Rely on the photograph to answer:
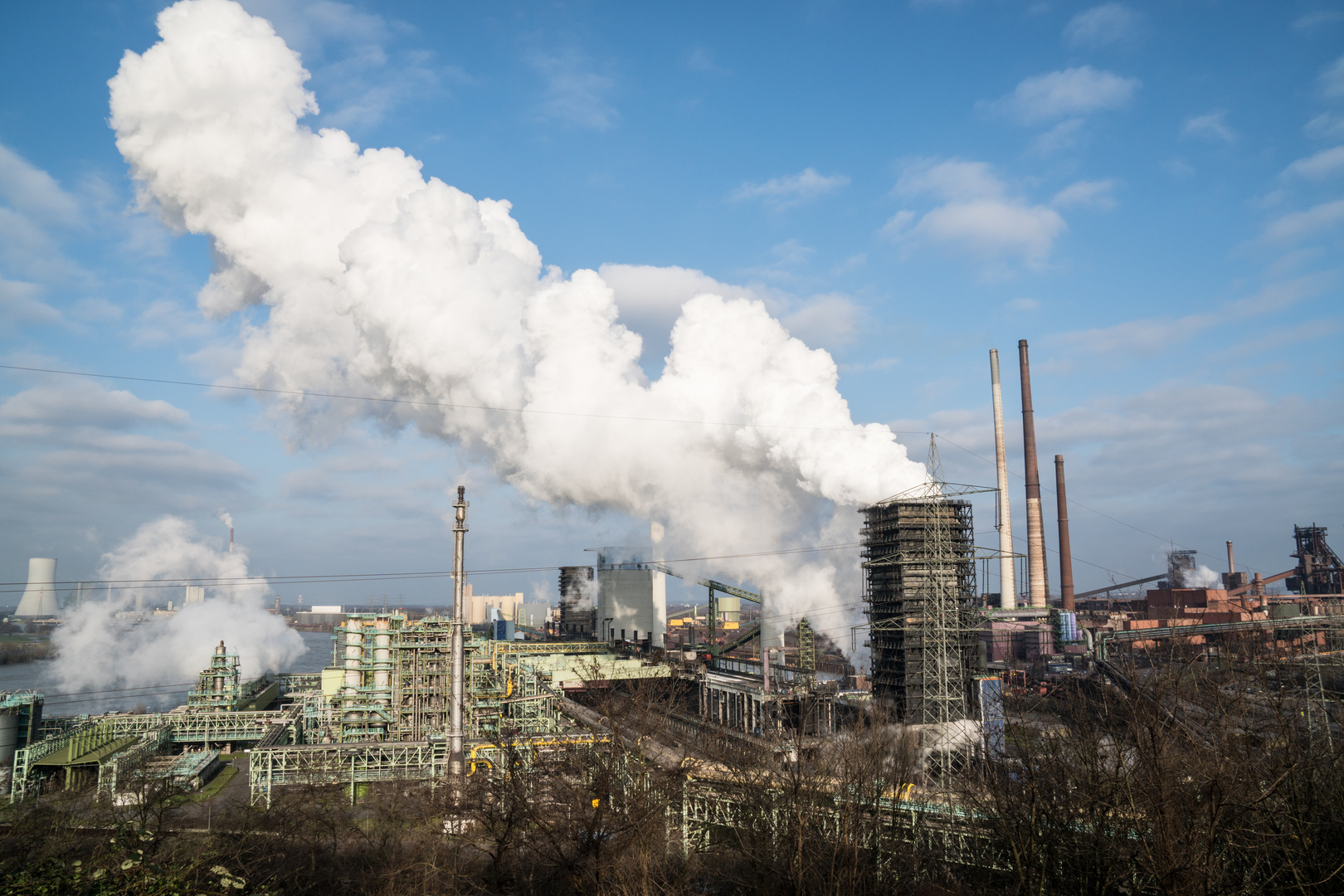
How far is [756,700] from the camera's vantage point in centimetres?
4038

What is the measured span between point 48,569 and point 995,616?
114060 mm

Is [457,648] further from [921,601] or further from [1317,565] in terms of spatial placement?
[1317,565]

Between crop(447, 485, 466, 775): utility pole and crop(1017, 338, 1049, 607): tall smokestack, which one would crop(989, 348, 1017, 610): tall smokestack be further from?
crop(447, 485, 466, 775): utility pole

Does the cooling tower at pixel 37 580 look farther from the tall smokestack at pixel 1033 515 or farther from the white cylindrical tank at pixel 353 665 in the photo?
the tall smokestack at pixel 1033 515

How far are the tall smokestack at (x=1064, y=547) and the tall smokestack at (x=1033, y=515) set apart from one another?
4.47 m

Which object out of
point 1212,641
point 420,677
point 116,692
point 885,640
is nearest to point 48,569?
point 116,692

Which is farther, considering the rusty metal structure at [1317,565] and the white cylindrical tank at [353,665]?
the rusty metal structure at [1317,565]

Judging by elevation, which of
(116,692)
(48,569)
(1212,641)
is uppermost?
(48,569)

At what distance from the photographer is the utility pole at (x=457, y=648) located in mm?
22406

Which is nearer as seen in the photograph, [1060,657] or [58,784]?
[58,784]

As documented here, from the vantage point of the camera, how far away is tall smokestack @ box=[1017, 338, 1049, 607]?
61000mm

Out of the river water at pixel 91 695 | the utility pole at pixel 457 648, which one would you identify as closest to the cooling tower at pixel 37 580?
the river water at pixel 91 695

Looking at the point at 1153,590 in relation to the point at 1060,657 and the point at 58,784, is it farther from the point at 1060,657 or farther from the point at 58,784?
the point at 58,784

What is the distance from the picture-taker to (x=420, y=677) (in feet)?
112
